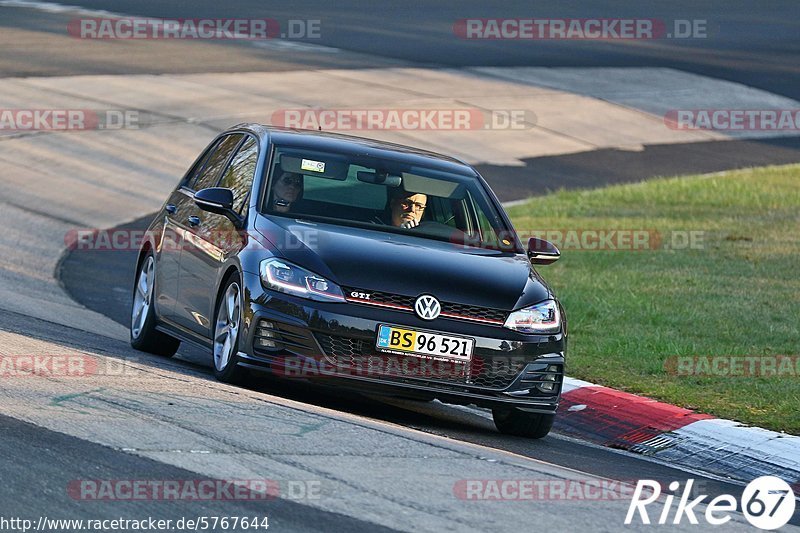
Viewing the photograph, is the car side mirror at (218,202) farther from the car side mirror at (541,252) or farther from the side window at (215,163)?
the car side mirror at (541,252)

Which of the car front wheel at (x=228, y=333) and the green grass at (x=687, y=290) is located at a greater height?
the car front wheel at (x=228, y=333)

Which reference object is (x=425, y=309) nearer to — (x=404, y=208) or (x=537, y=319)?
(x=537, y=319)

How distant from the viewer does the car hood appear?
8375 mm

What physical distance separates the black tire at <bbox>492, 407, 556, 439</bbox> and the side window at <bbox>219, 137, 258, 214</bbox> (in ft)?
6.64

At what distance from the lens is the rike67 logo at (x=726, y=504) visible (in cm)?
662

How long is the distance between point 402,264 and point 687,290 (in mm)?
6288

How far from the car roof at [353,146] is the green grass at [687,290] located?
1.77 metres

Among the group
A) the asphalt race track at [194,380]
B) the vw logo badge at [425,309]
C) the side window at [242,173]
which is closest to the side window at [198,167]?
the side window at [242,173]

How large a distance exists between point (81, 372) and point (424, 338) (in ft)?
6.22

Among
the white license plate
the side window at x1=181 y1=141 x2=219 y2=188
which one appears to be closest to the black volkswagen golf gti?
the white license plate

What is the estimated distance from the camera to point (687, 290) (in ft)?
46.6

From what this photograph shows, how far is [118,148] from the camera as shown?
21.4 m

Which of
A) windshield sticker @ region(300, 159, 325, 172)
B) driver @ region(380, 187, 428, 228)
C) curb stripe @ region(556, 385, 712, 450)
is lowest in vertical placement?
curb stripe @ region(556, 385, 712, 450)

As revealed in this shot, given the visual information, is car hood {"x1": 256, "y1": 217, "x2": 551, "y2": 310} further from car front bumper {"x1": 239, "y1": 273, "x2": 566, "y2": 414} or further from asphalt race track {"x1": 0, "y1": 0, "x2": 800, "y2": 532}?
asphalt race track {"x1": 0, "y1": 0, "x2": 800, "y2": 532}
